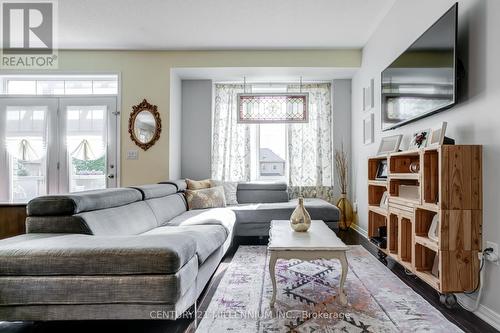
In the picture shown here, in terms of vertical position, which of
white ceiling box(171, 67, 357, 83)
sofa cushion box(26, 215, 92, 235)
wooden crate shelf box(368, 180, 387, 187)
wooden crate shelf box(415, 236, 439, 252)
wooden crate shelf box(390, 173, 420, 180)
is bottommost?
wooden crate shelf box(415, 236, 439, 252)

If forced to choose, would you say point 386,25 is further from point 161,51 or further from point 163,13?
point 161,51

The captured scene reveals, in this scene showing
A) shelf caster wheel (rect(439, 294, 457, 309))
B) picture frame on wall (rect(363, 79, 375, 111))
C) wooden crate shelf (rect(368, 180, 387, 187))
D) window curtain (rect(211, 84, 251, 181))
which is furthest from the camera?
window curtain (rect(211, 84, 251, 181))

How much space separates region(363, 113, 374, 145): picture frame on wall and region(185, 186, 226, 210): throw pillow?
217 cm

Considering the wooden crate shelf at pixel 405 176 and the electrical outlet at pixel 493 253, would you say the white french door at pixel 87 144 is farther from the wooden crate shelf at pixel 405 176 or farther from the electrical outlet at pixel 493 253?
the electrical outlet at pixel 493 253

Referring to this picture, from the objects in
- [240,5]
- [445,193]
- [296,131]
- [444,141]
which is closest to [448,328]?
[445,193]

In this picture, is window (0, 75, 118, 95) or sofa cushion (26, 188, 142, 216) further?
window (0, 75, 118, 95)

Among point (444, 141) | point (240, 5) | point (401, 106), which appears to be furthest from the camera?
point (240, 5)

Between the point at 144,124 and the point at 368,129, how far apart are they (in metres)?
3.28

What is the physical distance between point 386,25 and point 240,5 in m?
1.73

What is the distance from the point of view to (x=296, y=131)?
16.8 ft

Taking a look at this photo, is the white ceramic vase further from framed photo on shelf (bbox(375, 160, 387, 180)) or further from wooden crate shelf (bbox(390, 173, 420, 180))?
framed photo on shelf (bbox(375, 160, 387, 180))

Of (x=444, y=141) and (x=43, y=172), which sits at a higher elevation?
(x=444, y=141)

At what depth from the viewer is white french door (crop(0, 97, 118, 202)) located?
14.8ft

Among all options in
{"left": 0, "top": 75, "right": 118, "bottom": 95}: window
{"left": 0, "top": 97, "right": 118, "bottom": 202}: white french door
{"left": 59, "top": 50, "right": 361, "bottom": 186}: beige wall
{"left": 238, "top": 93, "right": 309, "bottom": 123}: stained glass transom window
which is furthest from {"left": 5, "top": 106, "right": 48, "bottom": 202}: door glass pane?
{"left": 238, "top": 93, "right": 309, "bottom": 123}: stained glass transom window
